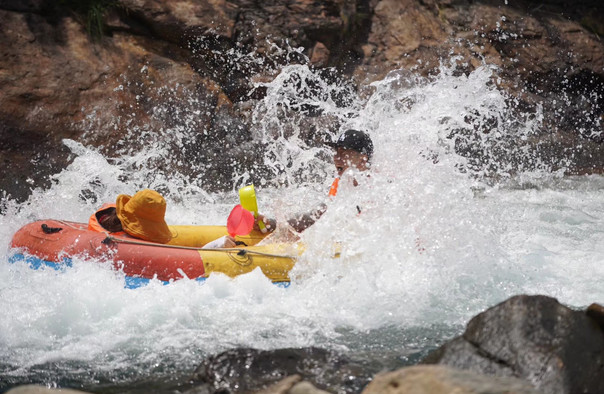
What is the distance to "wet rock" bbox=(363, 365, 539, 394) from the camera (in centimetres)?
250

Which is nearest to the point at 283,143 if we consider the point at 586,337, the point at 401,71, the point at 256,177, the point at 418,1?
the point at 256,177

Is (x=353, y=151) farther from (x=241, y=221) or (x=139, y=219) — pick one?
(x=139, y=219)

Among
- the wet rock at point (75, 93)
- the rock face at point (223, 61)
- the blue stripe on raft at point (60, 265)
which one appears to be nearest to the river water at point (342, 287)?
the blue stripe on raft at point (60, 265)

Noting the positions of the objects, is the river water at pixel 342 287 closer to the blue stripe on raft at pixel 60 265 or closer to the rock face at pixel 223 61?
the blue stripe on raft at pixel 60 265

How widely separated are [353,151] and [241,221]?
1.14 m

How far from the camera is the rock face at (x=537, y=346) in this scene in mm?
2971

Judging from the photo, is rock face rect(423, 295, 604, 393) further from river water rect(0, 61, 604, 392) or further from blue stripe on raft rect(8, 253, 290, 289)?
blue stripe on raft rect(8, 253, 290, 289)

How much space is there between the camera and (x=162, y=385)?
3668 millimetres

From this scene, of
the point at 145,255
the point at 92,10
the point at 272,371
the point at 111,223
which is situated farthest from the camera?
the point at 92,10

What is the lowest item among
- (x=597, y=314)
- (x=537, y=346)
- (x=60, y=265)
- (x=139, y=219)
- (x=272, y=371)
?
(x=60, y=265)

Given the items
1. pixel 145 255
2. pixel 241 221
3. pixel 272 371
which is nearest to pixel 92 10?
pixel 241 221

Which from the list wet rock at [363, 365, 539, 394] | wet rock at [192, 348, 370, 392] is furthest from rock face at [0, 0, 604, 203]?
wet rock at [363, 365, 539, 394]

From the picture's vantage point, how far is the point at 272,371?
3586 millimetres

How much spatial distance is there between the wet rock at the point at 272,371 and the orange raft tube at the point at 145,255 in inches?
46.1
